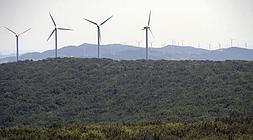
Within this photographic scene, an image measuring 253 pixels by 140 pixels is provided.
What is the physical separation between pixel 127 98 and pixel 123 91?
11.0 ft

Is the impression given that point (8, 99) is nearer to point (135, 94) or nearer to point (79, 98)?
point (79, 98)

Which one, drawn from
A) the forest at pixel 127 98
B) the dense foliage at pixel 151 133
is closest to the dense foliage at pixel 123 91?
the forest at pixel 127 98

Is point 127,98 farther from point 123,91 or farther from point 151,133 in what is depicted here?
point 151,133

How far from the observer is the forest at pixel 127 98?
1658 cm

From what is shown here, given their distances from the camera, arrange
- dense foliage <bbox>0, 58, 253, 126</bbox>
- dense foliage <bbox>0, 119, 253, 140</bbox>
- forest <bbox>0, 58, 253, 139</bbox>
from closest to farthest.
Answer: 1. dense foliage <bbox>0, 119, 253, 140</bbox>
2. forest <bbox>0, 58, 253, 139</bbox>
3. dense foliage <bbox>0, 58, 253, 126</bbox>

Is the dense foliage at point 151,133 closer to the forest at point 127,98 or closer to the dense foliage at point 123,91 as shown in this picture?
the forest at point 127,98

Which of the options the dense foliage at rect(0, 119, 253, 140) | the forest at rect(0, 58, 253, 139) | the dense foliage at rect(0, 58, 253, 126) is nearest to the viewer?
the dense foliage at rect(0, 119, 253, 140)

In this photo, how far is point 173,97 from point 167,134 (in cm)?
2572

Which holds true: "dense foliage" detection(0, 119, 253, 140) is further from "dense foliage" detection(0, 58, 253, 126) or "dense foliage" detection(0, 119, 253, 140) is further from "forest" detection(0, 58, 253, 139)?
"dense foliage" detection(0, 58, 253, 126)

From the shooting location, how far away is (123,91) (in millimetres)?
46281

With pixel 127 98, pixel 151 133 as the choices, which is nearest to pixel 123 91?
pixel 127 98

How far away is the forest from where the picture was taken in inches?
653

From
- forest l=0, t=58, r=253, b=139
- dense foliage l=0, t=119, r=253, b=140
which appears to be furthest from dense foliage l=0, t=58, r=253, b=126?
dense foliage l=0, t=119, r=253, b=140

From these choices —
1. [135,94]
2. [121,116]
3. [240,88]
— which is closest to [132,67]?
[135,94]
